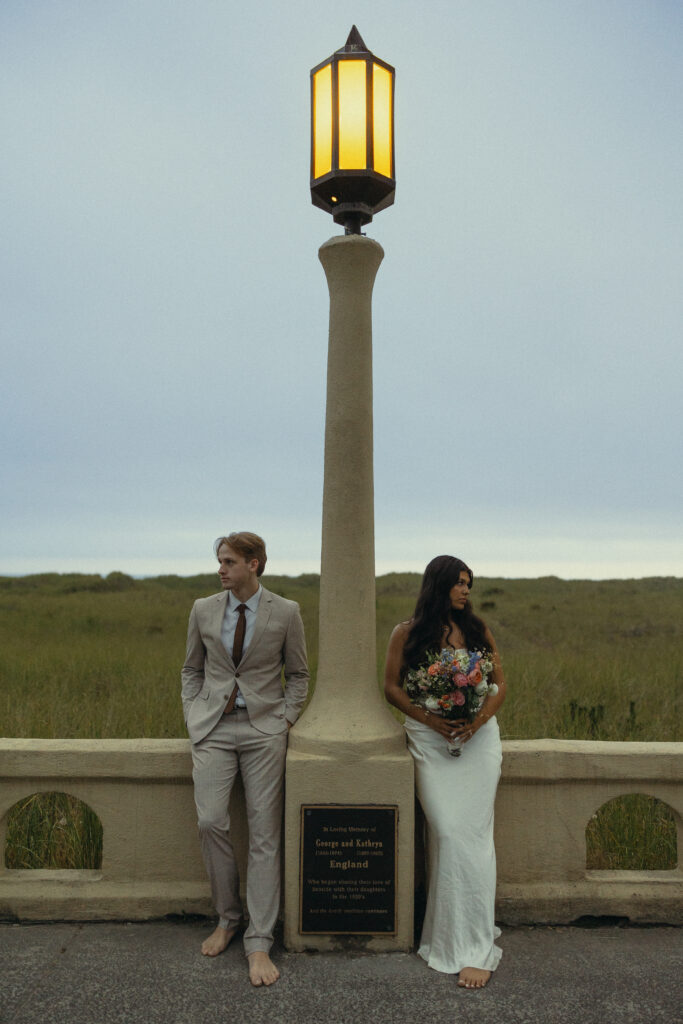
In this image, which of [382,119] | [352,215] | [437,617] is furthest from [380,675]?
[382,119]

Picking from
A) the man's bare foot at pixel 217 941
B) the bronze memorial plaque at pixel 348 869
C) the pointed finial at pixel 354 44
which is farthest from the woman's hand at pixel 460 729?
the pointed finial at pixel 354 44

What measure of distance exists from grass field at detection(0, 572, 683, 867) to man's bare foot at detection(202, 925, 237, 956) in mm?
Answer: 1410

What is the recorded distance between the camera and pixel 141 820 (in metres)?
4.16

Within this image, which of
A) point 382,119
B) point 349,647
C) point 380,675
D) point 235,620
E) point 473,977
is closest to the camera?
point 473,977

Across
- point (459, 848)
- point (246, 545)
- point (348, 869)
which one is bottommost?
point (348, 869)

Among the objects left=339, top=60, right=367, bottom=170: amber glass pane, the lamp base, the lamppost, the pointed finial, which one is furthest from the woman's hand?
the pointed finial

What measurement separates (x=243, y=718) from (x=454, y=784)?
1118 millimetres

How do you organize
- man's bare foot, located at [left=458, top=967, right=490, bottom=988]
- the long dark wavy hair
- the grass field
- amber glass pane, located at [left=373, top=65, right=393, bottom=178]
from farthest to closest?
the grass field, amber glass pane, located at [left=373, top=65, right=393, bottom=178], the long dark wavy hair, man's bare foot, located at [left=458, top=967, right=490, bottom=988]

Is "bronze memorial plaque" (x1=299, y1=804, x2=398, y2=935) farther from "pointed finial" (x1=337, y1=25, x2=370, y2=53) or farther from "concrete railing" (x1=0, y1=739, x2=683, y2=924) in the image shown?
"pointed finial" (x1=337, y1=25, x2=370, y2=53)

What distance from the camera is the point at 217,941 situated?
12.1 ft

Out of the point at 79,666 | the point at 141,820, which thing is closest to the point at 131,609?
the point at 79,666

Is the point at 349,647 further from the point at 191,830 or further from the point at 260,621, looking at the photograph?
the point at 191,830

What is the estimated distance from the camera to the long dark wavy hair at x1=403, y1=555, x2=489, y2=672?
4016mm

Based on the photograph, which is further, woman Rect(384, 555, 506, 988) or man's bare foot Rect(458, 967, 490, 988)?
woman Rect(384, 555, 506, 988)
